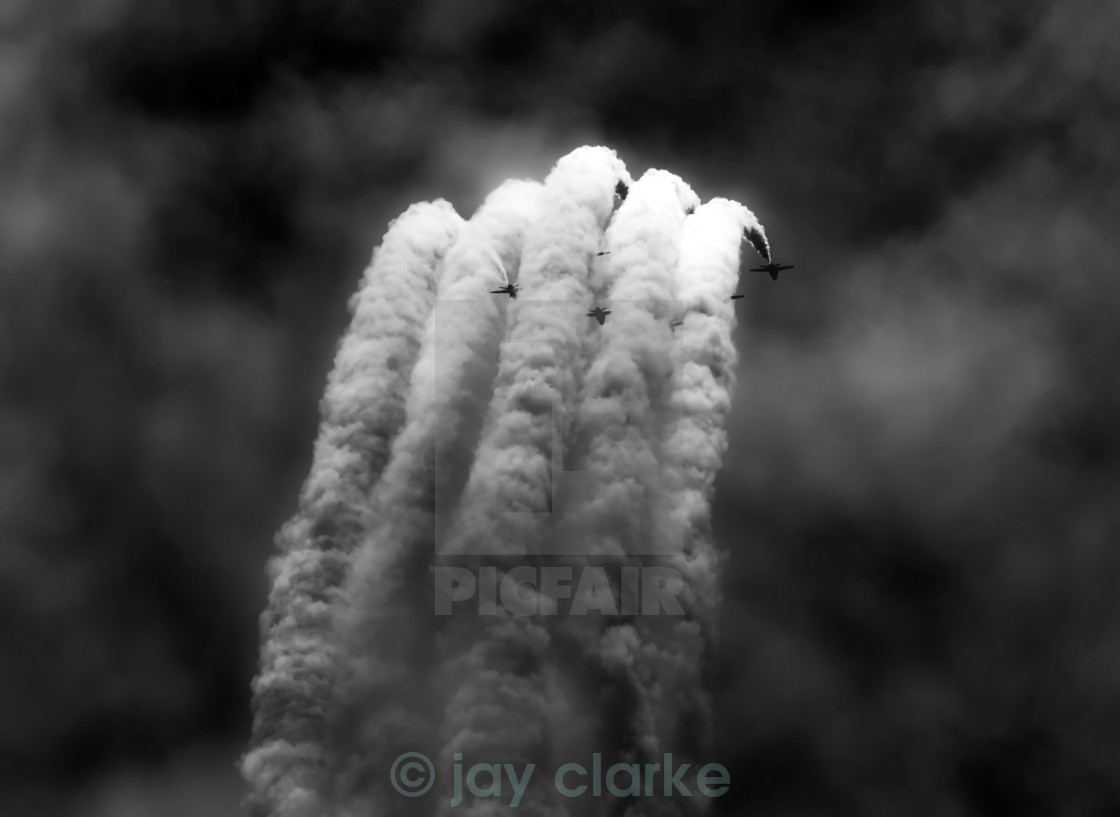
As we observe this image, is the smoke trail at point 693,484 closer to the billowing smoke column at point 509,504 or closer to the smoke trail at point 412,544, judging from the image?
the billowing smoke column at point 509,504

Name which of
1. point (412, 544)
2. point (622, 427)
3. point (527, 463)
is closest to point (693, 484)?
point (622, 427)

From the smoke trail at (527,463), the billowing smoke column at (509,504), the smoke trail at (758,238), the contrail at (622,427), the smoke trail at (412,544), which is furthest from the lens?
the smoke trail at (758,238)

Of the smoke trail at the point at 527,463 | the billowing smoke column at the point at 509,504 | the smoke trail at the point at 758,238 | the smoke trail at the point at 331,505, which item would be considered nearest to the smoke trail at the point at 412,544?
the billowing smoke column at the point at 509,504

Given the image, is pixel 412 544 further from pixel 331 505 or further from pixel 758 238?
pixel 758 238

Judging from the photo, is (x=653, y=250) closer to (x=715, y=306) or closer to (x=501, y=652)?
(x=715, y=306)

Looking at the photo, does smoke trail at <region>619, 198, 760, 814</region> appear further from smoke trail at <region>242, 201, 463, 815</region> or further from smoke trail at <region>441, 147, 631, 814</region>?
smoke trail at <region>242, 201, 463, 815</region>
